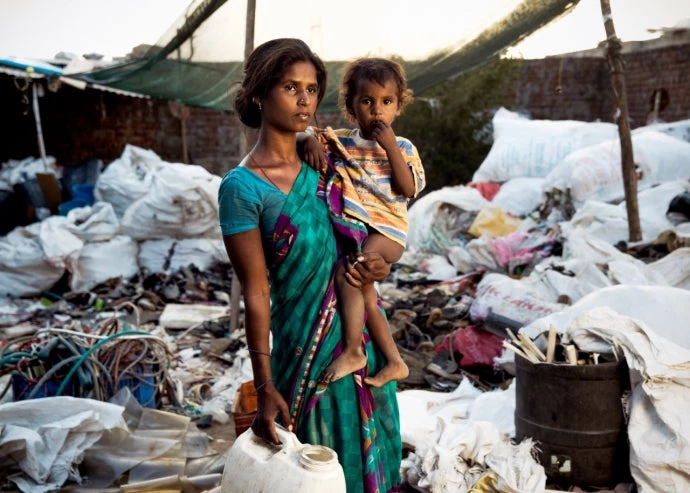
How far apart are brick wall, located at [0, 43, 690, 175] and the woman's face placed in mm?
8229

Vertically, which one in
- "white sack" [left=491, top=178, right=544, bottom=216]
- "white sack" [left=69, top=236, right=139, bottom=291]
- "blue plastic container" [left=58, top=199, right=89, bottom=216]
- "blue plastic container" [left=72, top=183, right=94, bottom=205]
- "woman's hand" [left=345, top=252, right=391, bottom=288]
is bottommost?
"white sack" [left=69, top=236, right=139, bottom=291]

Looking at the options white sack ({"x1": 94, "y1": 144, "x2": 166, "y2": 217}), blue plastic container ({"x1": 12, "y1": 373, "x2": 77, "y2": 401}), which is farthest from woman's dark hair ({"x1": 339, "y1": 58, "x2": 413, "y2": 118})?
white sack ({"x1": 94, "y1": 144, "x2": 166, "y2": 217})

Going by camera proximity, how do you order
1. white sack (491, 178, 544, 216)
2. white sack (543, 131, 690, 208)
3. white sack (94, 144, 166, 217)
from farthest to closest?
white sack (94, 144, 166, 217), white sack (491, 178, 544, 216), white sack (543, 131, 690, 208)

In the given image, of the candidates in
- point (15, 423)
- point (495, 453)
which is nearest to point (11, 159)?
point (15, 423)

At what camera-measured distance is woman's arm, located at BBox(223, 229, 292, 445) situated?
1.60m

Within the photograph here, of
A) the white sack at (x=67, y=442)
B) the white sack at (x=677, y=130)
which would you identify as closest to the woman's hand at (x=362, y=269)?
the white sack at (x=67, y=442)

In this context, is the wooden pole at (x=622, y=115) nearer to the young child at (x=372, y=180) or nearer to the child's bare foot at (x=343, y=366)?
the young child at (x=372, y=180)

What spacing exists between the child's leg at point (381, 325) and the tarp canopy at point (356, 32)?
2.92m

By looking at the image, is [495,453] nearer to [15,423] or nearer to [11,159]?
[15,423]

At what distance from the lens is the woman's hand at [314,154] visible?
1.73 m

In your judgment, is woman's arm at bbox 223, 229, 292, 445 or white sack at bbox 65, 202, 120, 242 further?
white sack at bbox 65, 202, 120, 242

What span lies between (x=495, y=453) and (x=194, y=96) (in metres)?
4.57

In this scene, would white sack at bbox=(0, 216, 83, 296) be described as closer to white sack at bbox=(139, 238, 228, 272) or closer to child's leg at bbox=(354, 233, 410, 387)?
white sack at bbox=(139, 238, 228, 272)

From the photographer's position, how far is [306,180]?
5.55 feet
